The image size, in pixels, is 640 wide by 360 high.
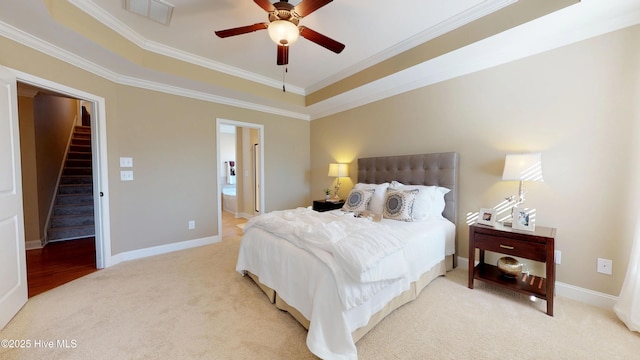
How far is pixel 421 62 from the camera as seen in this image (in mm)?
2791

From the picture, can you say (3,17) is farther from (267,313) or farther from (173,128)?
(267,313)

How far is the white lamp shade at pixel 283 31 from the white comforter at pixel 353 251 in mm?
1659

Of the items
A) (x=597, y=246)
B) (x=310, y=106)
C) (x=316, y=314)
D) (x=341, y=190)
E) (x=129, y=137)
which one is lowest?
(x=316, y=314)

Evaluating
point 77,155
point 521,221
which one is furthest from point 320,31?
point 77,155

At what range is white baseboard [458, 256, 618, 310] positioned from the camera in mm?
2080

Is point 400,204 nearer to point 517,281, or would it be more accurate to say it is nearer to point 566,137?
point 517,281

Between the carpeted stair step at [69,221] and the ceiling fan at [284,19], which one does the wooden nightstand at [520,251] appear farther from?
the carpeted stair step at [69,221]

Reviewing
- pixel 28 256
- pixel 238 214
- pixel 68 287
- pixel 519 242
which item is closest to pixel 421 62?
pixel 519 242

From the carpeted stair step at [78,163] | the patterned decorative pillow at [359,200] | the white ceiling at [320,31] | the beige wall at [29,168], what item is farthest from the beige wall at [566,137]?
the carpeted stair step at [78,163]

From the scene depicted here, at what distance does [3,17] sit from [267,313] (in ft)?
10.9

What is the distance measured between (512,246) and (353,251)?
1681 mm

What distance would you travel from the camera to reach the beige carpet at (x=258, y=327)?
5.34 feet

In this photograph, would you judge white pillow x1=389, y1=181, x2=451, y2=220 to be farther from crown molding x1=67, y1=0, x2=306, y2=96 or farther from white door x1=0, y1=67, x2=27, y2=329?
white door x1=0, y1=67, x2=27, y2=329

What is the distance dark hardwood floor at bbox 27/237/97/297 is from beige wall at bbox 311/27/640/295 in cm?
477
